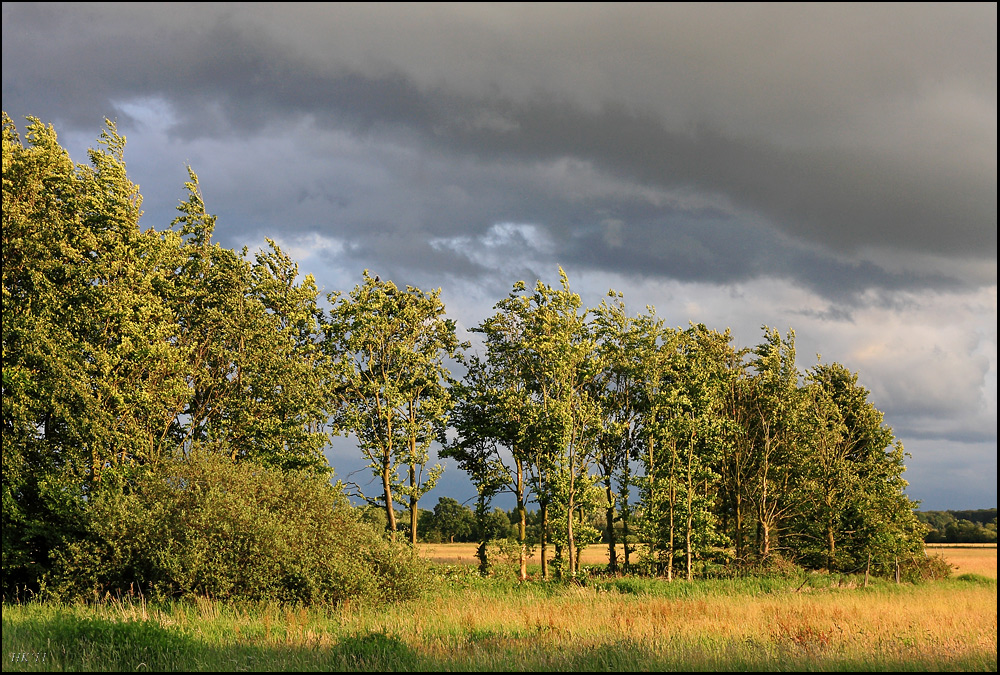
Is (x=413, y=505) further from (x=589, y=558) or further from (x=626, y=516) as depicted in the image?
(x=589, y=558)

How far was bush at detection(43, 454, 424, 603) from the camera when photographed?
2172 centimetres

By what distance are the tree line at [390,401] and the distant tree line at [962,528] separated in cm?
3835

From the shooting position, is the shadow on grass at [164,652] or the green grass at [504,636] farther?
the shadow on grass at [164,652]

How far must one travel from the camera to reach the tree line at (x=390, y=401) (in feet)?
86.8

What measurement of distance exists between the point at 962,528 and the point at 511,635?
76913 mm

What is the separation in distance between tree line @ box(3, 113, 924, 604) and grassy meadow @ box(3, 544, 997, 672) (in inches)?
283

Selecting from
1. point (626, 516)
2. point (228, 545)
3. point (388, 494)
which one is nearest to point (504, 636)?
point (228, 545)

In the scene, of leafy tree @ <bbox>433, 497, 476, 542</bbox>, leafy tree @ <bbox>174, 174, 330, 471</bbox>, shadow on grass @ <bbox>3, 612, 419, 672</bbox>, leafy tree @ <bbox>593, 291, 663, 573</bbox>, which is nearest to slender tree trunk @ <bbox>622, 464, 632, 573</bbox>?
leafy tree @ <bbox>593, 291, 663, 573</bbox>

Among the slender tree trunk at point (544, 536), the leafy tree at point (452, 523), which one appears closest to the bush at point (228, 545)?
the slender tree trunk at point (544, 536)

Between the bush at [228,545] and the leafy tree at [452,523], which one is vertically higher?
the bush at [228,545]

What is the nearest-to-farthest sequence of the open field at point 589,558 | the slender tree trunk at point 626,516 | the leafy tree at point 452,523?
the slender tree trunk at point 626,516 < the open field at point 589,558 < the leafy tree at point 452,523

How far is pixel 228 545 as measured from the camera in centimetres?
2192

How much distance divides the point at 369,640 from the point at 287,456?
765 inches

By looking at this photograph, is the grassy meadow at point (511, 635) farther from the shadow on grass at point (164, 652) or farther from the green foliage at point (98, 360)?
the green foliage at point (98, 360)
